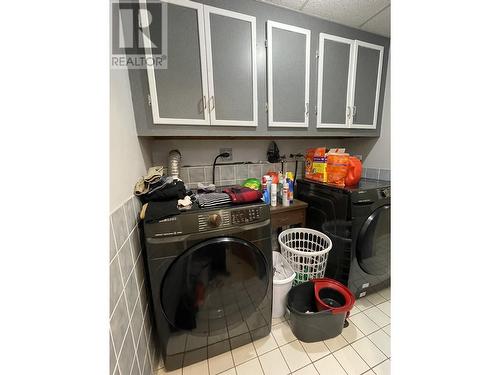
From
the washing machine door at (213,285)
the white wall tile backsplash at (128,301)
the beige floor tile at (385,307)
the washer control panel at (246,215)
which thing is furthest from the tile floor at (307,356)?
the washer control panel at (246,215)

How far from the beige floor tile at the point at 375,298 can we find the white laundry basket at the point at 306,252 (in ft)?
1.64

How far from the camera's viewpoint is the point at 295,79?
134 cm

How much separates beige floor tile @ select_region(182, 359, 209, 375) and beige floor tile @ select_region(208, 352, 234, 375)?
0.03 metres

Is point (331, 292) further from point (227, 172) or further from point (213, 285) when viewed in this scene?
point (227, 172)

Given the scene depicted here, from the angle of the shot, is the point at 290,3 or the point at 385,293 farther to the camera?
the point at 385,293

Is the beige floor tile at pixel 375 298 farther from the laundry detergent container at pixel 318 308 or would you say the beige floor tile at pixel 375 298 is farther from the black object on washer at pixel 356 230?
the laundry detergent container at pixel 318 308

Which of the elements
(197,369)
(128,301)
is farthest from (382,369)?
(128,301)

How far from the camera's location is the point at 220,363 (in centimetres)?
104

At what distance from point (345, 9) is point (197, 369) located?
249 centimetres

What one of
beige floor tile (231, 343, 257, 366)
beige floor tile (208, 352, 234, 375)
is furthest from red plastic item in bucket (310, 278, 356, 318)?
beige floor tile (208, 352, 234, 375)
